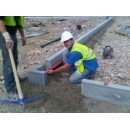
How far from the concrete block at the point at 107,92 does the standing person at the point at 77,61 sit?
493 mm

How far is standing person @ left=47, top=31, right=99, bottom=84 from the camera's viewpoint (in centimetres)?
404

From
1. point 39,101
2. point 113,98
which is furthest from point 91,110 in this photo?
point 39,101

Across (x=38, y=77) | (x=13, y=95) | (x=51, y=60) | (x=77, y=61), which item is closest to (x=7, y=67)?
(x=13, y=95)

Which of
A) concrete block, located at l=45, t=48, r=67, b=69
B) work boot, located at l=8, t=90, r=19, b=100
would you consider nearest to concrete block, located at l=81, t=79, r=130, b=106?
concrete block, located at l=45, t=48, r=67, b=69

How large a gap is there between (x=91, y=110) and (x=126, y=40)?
4730 millimetres

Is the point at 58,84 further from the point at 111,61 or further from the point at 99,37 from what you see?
the point at 99,37

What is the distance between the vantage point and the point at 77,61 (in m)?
4.24

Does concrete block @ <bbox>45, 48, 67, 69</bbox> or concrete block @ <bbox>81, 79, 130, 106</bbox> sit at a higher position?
concrete block @ <bbox>45, 48, 67, 69</bbox>

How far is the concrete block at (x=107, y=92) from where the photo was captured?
11.9 feet

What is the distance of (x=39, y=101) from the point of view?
156 inches

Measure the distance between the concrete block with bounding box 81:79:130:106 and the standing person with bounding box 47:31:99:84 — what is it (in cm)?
49

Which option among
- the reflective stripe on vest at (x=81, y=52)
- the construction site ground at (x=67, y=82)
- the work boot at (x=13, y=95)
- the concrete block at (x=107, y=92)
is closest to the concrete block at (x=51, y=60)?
the construction site ground at (x=67, y=82)

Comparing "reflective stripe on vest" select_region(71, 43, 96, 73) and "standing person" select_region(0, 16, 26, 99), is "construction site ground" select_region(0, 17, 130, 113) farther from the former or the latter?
"reflective stripe on vest" select_region(71, 43, 96, 73)

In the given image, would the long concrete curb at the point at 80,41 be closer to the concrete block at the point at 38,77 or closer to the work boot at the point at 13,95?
the concrete block at the point at 38,77
